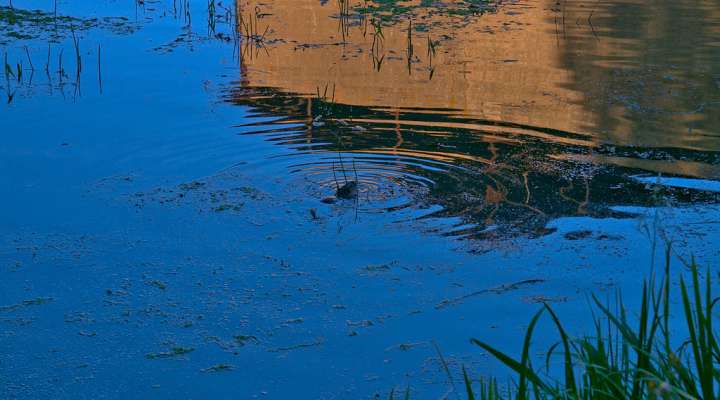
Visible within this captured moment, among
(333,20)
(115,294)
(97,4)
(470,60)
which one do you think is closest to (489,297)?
(115,294)

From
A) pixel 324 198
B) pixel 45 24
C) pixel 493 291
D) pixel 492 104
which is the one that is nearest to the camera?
pixel 493 291

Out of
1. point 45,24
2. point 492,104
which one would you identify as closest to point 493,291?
point 492,104

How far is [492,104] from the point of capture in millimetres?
6348

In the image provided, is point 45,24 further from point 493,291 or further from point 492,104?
point 493,291

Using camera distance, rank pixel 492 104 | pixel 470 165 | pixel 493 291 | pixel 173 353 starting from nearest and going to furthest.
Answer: pixel 173 353, pixel 493 291, pixel 470 165, pixel 492 104

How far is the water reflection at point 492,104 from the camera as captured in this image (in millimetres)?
4703

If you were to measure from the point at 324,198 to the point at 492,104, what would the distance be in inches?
85.4

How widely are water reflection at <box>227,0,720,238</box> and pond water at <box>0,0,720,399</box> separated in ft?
0.08

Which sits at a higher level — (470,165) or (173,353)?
(470,165)

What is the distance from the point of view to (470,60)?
7570mm

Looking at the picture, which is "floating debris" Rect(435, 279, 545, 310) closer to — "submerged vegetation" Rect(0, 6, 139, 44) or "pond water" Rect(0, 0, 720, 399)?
"pond water" Rect(0, 0, 720, 399)

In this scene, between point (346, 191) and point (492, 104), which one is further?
point (492, 104)

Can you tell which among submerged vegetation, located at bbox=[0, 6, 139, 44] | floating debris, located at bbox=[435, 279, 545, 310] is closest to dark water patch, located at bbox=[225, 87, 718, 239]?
floating debris, located at bbox=[435, 279, 545, 310]

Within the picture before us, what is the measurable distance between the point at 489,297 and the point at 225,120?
9.36 ft
